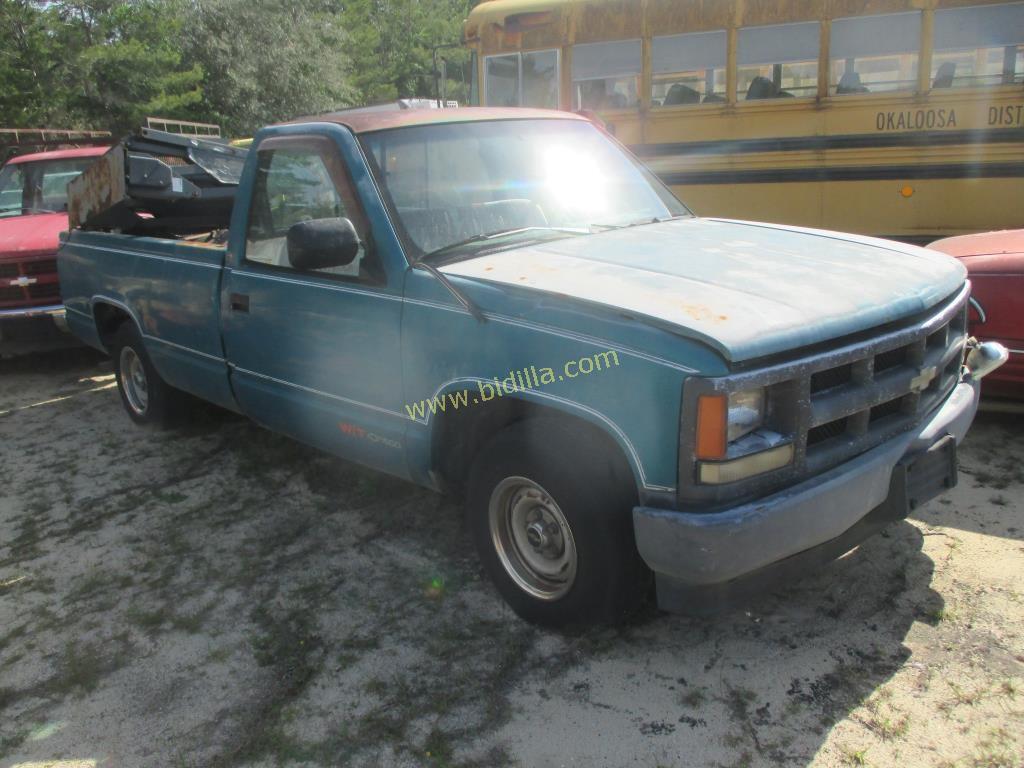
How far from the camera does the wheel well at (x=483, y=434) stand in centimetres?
276

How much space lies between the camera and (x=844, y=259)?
3.22m

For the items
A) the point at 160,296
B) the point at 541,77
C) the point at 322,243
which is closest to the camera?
the point at 322,243

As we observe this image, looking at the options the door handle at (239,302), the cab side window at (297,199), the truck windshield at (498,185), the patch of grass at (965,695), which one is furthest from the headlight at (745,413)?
the door handle at (239,302)

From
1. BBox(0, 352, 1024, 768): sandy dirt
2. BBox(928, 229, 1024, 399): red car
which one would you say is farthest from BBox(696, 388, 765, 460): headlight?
BBox(928, 229, 1024, 399): red car

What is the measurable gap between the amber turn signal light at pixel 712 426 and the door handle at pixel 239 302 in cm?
248

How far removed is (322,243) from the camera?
324 cm

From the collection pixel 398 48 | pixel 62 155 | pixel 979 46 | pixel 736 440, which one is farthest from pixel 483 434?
pixel 398 48

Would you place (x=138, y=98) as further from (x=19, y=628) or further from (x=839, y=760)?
(x=839, y=760)

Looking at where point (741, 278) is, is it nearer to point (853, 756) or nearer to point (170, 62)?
point (853, 756)

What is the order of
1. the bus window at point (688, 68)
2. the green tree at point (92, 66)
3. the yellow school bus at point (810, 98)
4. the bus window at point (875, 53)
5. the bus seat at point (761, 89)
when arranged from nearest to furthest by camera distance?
the yellow school bus at point (810, 98) < the bus window at point (875, 53) < the bus seat at point (761, 89) < the bus window at point (688, 68) < the green tree at point (92, 66)

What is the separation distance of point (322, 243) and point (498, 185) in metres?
0.87

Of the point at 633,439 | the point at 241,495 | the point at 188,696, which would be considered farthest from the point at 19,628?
the point at 633,439

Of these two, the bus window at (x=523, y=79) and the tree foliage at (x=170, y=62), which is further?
the tree foliage at (x=170, y=62)

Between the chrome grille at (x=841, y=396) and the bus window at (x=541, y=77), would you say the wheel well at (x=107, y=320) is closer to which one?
Answer: the chrome grille at (x=841, y=396)
